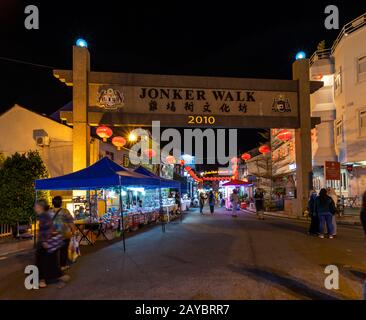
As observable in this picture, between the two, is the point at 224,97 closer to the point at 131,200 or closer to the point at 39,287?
the point at 131,200

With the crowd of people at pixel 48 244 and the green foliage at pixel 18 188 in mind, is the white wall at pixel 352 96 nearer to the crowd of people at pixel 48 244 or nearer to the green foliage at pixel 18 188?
the green foliage at pixel 18 188

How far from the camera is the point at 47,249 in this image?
268 inches

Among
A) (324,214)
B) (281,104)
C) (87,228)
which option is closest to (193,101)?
(281,104)

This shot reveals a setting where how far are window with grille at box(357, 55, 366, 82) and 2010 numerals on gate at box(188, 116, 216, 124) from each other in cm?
1120

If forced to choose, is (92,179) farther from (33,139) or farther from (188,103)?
(33,139)

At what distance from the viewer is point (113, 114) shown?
1900 centimetres

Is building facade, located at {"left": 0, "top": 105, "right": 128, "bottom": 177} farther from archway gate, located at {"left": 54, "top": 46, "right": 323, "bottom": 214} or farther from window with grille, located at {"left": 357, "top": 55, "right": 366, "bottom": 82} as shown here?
window with grille, located at {"left": 357, "top": 55, "right": 366, "bottom": 82}

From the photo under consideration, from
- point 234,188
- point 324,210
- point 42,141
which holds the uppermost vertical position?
point 42,141

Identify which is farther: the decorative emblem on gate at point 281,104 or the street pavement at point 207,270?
the decorative emblem on gate at point 281,104

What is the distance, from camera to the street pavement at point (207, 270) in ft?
20.6

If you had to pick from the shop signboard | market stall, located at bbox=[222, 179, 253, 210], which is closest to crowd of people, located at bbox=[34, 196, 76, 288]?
the shop signboard

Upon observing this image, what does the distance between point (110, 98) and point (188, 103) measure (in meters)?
3.97

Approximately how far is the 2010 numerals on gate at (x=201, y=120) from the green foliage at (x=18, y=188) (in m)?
7.99

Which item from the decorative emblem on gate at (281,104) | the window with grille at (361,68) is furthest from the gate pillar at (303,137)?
the window with grille at (361,68)
